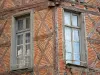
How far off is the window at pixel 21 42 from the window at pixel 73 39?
4.61ft

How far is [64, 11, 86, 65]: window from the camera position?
14.1 metres

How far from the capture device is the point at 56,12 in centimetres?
1397

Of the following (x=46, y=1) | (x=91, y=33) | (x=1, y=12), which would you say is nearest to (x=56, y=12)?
(x=46, y=1)

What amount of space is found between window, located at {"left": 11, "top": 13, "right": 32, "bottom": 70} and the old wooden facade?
0.04 meters

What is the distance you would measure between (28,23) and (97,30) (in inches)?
105

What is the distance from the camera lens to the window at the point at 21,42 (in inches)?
571

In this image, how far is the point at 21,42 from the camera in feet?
48.9

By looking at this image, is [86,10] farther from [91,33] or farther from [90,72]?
[90,72]

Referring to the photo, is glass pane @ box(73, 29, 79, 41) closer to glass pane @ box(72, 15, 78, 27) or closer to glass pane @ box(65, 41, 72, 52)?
glass pane @ box(72, 15, 78, 27)

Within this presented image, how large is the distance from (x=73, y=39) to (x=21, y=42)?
2051 millimetres

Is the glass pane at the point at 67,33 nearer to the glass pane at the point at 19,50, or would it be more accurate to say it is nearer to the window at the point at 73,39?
the window at the point at 73,39

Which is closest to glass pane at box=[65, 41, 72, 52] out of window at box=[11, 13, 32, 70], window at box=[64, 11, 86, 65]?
window at box=[64, 11, 86, 65]

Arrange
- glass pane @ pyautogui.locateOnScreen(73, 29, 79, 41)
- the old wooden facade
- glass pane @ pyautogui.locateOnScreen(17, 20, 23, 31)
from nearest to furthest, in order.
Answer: the old wooden facade → glass pane @ pyautogui.locateOnScreen(73, 29, 79, 41) → glass pane @ pyautogui.locateOnScreen(17, 20, 23, 31)

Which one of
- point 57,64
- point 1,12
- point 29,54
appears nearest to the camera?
point 57,64
